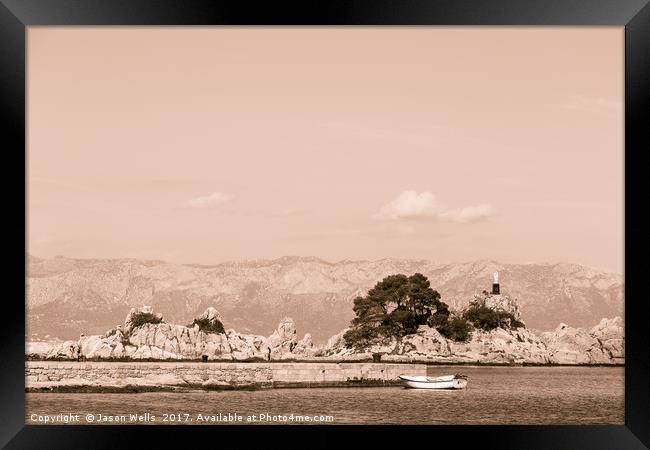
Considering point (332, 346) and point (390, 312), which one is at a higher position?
point (390, 312)

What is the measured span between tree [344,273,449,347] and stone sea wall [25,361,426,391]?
0.99 meters

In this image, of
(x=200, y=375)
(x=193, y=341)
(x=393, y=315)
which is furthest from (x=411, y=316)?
(x=200, y=375)

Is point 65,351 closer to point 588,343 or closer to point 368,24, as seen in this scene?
point 368,24

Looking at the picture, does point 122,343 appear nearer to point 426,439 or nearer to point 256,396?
point 256,396

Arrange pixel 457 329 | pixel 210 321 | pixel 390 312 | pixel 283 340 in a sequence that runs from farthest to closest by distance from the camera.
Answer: pixel 457 329, pixel 390 312, pixel 283 340, pixel 210 321

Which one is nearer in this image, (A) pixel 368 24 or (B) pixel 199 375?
(A) pixel 368 24

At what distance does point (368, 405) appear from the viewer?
1062 cm

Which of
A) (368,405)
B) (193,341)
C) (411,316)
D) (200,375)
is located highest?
(411,316)

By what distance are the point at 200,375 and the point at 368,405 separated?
8.00 feet

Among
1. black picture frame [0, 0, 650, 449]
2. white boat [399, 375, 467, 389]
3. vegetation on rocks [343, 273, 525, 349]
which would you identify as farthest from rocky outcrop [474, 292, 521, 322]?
black picture frame [0, 0, 650, 449]

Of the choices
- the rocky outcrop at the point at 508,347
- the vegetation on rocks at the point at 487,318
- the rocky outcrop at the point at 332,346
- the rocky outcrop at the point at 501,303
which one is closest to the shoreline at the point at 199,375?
the rocky outcrop at the point at 332,346

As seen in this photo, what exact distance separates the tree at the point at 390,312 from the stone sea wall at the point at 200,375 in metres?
0.99

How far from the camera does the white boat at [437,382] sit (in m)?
11.4

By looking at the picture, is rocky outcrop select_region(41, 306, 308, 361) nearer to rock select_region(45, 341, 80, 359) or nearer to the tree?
rock select_region(45, 341, 80, 359)
